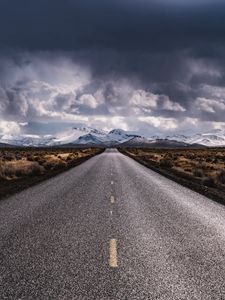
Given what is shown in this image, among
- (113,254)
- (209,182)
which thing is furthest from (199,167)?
(113,254)

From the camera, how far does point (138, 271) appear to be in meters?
7.06

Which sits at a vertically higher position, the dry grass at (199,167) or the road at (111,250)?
the road at (111,250)

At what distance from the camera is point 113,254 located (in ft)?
26.9

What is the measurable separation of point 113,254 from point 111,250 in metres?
0.33

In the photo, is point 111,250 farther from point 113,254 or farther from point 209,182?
point 209,182

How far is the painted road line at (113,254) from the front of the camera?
7480 millimetres

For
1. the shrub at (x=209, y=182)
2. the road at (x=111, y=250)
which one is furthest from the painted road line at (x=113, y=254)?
the shrub at (x=209, y=182)

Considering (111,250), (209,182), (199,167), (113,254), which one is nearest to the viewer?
(113,254)

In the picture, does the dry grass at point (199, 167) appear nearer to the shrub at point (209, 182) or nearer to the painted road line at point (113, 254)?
the shrub at point (209, 182)

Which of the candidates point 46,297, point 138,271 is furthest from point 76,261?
point 46,297

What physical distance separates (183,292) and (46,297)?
189 cm

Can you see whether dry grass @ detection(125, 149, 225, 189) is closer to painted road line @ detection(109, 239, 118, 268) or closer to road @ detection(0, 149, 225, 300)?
road @ detection(0, 149, 225, 300)

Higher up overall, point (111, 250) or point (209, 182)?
point (111, 250)

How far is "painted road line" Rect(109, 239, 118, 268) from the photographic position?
7.48 meters
